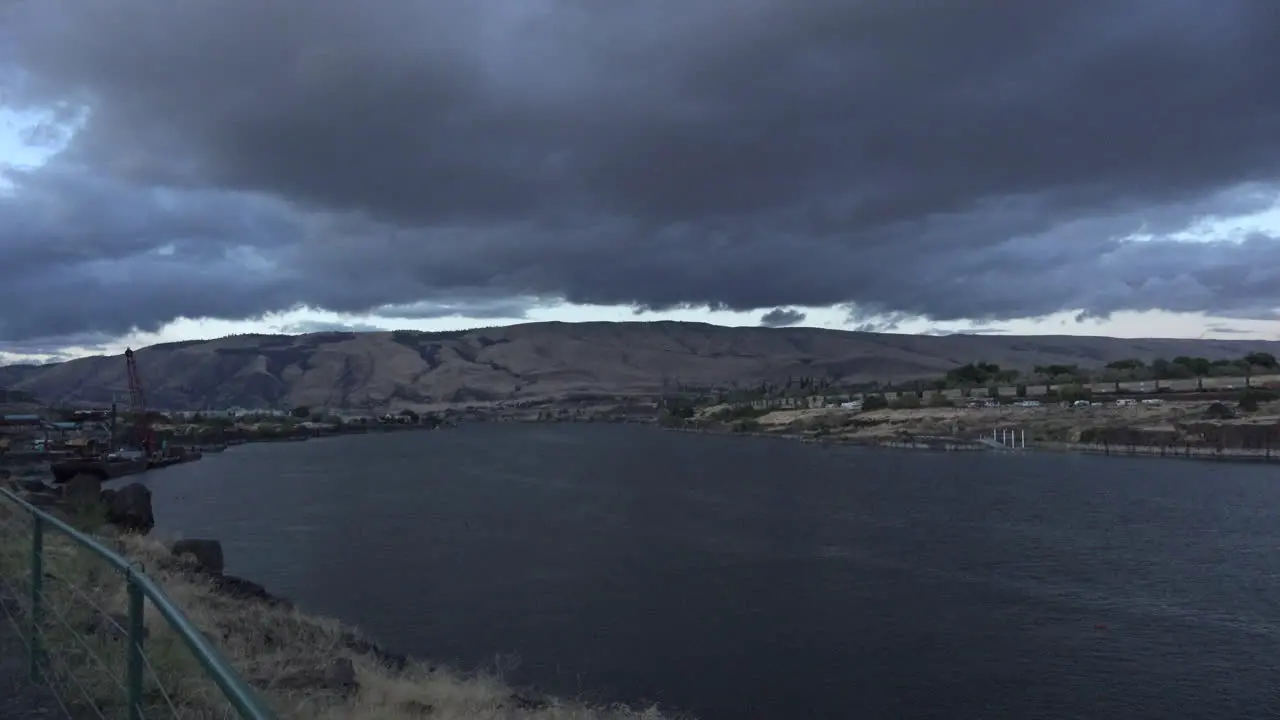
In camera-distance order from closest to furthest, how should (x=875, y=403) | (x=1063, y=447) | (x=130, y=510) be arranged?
1. (x=130, y=510)
2. (x=1063, y=447)
3. (x=875, y=403)

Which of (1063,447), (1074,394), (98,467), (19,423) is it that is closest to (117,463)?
(98,467)

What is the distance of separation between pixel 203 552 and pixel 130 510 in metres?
9.20

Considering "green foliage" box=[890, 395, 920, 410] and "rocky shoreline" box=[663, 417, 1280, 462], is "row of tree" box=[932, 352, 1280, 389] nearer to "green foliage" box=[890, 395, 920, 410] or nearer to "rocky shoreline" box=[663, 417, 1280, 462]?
"green foliage" box=[890, 395, 920, 410]

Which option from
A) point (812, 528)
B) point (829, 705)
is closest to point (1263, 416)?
point (812, 528)

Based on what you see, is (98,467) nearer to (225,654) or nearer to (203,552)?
(203,552)

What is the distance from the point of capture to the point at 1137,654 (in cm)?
2248

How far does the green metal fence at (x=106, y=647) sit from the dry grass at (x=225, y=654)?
21mm

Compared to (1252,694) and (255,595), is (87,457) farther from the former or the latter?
(1252,694)

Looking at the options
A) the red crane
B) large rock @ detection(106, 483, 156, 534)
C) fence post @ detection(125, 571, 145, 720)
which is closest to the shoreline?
large rock @ detection(106, 483, 156, 534)

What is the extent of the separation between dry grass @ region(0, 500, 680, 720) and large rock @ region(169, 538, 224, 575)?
3068mm

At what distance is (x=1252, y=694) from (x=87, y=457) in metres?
92.6

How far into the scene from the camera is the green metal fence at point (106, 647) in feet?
11.3

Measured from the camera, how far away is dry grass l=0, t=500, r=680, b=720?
738 cm

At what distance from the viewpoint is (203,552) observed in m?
26.3
